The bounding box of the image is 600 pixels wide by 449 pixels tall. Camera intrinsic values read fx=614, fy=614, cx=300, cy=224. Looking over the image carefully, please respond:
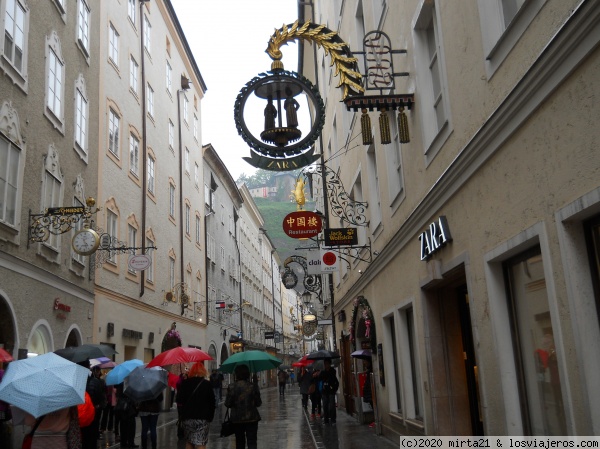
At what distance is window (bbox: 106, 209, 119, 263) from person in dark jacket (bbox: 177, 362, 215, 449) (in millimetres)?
12877

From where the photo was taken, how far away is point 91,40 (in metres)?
21.1

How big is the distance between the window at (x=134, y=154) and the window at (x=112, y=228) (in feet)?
10.2

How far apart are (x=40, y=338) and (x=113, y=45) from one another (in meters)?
13.1

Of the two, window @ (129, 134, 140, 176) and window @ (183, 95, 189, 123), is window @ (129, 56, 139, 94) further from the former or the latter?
window @ (183, 95, 189, 123)

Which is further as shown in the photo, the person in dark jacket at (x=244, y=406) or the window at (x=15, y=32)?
the window at (x=15, y=32)

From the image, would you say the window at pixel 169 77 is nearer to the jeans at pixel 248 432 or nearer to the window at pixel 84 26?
the window at pixel 84 26

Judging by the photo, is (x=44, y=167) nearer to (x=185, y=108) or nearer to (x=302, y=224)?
(x=302, y=224)

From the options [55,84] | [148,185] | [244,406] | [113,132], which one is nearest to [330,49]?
[244,406]

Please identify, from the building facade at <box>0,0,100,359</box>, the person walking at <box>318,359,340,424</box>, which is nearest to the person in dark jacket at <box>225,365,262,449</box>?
the building facade at <box>0,0,100,359</box>

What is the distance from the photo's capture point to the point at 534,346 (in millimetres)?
6934

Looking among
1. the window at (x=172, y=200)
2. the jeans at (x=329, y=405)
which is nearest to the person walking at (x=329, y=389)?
the jeans at (x=329, y=405)

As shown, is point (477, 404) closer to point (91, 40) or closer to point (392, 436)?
point (392, 436)

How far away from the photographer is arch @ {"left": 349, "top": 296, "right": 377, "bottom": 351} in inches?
652

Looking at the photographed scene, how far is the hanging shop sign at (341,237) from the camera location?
645 inches
